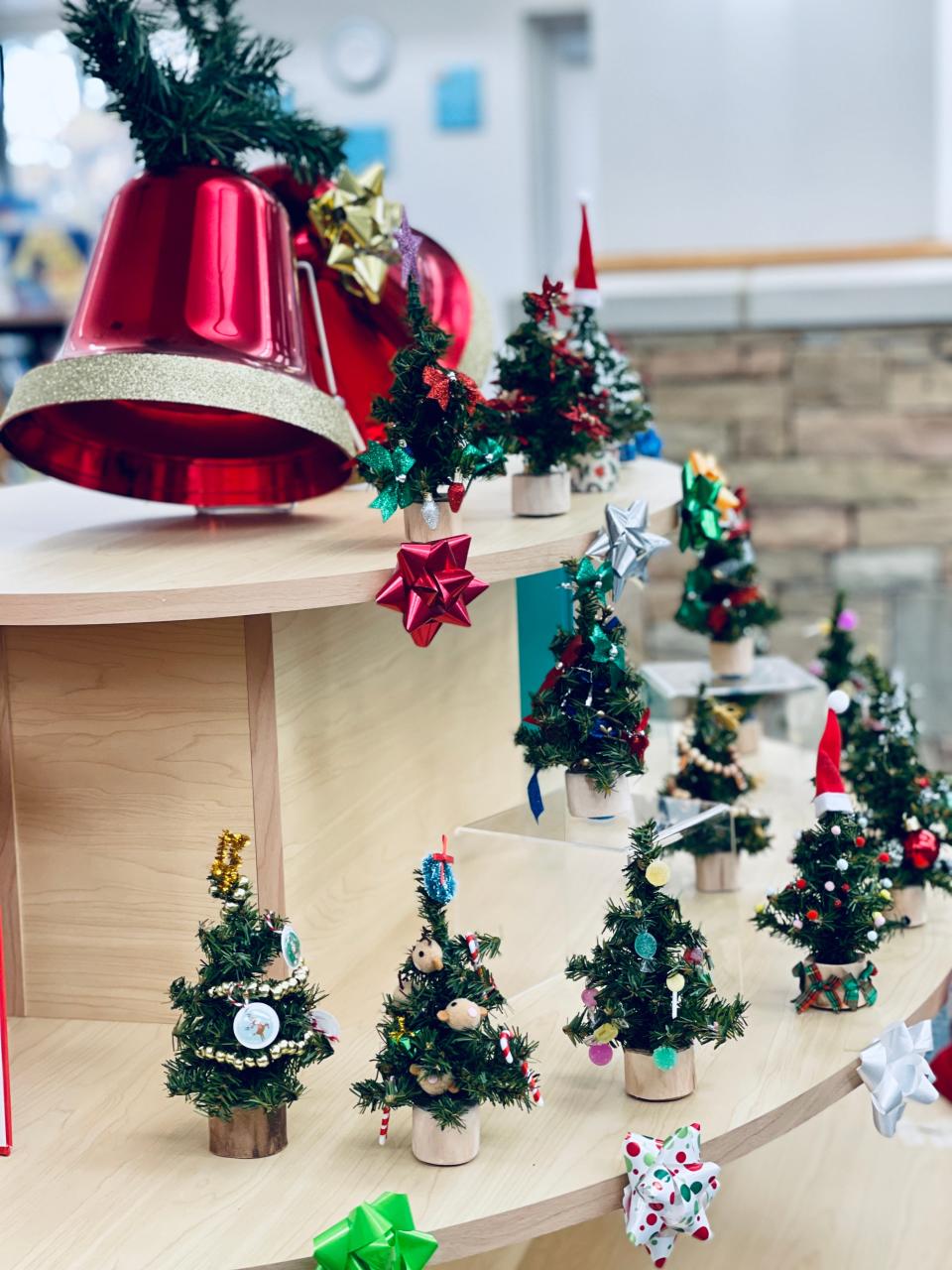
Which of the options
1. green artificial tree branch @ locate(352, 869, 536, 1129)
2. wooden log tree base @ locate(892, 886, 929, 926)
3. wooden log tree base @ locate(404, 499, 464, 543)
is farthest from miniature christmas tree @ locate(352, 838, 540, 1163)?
wooden log tree base @ locate(892, 886, 929, 926)

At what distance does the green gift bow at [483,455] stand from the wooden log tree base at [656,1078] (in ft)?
1.51

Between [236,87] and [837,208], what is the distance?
1.87 meters

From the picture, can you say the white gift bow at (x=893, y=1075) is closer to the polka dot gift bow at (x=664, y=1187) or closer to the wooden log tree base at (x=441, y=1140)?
the polka dot gift bow at (x=664, y=1187)

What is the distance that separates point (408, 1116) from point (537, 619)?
1.80 feet

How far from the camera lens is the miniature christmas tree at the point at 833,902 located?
4.05 feet

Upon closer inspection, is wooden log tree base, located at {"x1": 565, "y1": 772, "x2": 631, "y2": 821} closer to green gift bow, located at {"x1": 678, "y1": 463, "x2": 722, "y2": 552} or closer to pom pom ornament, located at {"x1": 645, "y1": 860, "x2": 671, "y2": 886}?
pom pom ornament, located at {"x1": 645, "y1": 860, "x2": 671, "y2": 886}

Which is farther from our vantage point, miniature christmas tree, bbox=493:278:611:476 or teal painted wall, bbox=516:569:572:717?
teal painted wall, bbox=516:569:572:717

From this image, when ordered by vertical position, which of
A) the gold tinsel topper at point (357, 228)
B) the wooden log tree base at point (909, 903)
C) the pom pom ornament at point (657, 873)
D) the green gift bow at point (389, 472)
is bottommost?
the wooden log tree base at point (909, 903)

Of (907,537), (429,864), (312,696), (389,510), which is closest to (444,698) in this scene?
(312,696)

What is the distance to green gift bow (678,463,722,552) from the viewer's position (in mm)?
1438

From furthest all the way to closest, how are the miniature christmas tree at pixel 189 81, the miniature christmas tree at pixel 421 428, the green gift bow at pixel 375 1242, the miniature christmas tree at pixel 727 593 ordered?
the miniature christmas tree at pixel 727 593 → the miniature christmas tree at pixel 189 81 → the miniature christmas tree at pixel 421 428 → the green gift bow at pixel 375 1242

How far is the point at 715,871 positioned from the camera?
149cm

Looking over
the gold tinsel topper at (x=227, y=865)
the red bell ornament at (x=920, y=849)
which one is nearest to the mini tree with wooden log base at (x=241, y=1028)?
the gold tinsel topper at (x=227, y=865)

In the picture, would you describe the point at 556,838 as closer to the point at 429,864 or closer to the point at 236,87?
the point at 429,864
